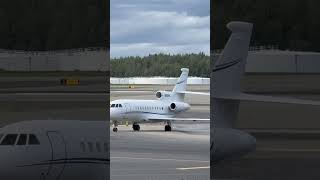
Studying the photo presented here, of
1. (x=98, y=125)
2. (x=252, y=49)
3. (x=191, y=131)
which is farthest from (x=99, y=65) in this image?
(x=191, y=131)

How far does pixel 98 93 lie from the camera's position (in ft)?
19.4

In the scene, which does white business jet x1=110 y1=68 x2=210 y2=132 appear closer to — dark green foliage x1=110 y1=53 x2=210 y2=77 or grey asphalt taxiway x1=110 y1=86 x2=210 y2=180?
grey asphalt taxiway x1=110 y1=86 x2=210 y2=180

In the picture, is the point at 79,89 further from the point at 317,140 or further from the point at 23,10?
the point at 317,140

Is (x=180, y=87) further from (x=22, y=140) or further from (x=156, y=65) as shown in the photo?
(x=22, y=140)

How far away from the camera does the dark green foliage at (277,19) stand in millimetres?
5680

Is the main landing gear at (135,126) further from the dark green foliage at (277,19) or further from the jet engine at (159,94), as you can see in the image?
the dark green foliage at (277,19)

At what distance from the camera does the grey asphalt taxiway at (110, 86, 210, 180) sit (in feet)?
31.3

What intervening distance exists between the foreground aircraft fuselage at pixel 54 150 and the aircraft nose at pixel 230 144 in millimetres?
1165

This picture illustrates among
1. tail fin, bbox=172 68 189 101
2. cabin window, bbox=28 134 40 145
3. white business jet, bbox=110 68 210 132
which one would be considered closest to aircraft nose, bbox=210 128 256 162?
cabin window, bbox=28 134 40 145

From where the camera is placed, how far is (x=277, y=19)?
19.2 ft

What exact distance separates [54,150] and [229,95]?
1.97 metres

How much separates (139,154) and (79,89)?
916cm

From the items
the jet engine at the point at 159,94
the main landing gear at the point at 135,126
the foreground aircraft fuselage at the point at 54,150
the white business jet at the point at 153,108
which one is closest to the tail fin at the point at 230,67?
the foreground aircraft fuselage at the point at 54,150

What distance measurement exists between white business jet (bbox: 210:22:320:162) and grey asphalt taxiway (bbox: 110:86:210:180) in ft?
6.49
